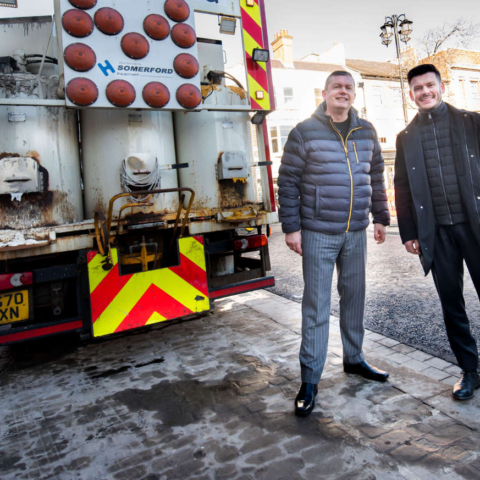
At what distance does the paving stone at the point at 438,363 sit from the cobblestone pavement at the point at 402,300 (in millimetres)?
77

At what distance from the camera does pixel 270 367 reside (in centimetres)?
336

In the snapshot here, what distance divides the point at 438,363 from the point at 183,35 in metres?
3.38

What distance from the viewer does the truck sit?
3.22 meters

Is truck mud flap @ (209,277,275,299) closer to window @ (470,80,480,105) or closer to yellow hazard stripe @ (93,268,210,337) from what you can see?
yellow hazard stripe @ (93,268,210,337)

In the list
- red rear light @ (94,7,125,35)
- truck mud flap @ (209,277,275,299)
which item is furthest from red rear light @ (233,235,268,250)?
red rear light @ (94,7,125,35)

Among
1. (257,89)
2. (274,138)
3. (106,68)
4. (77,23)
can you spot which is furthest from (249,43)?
(274,138)

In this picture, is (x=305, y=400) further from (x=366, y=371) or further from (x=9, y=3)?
(x=9, y=3)

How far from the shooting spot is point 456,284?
2.75m

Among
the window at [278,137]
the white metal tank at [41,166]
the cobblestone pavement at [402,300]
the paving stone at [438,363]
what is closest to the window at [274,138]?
the window at [278,137]

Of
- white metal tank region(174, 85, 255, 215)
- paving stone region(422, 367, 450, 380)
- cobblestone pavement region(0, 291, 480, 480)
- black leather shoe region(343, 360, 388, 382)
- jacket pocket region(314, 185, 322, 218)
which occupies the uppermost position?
white metal tank region(174, 85, 255, 215)

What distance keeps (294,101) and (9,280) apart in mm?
27969

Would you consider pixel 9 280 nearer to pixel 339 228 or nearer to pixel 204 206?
pixel 204 206

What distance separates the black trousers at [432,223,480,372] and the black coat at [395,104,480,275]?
0.25ft

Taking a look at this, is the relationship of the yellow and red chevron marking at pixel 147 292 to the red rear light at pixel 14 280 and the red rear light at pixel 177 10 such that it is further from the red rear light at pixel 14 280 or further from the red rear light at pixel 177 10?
the red rear light at pixel 177 10
